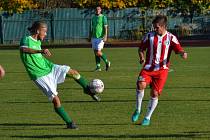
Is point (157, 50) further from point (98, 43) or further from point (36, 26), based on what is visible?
point (98, 43)

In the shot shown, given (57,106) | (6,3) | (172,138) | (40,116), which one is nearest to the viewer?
(172,138)

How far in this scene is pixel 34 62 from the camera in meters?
10.5

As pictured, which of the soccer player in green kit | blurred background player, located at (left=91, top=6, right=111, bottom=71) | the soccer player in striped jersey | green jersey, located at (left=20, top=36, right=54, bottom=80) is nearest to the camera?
the soccer player in green kit

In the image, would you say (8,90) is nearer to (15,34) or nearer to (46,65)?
(46,65)

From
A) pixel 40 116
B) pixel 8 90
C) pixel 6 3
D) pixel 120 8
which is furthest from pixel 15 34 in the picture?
pixel 40 116

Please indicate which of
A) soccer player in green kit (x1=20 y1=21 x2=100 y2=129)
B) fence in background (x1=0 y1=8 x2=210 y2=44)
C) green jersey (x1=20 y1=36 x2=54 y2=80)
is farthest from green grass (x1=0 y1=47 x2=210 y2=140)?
fence in background (x1=0 y1=8 x2=210 y2=44)

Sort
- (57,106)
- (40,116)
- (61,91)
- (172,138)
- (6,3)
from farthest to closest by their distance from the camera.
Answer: (6,3), (61,91), (40,116), (57,106), (172,138)

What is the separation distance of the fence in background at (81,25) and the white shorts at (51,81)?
41.6m

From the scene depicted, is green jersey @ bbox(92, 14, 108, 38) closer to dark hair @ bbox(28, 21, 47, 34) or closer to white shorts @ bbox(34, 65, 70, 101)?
white shorts @ bbox(34, 65, 70, 101)

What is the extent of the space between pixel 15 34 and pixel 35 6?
13.5ft

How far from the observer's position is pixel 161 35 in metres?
10.8

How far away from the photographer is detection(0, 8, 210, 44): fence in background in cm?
5253

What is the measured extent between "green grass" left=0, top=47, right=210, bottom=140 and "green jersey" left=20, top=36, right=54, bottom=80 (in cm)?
88

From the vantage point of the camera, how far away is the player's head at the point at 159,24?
10516 millimetres
